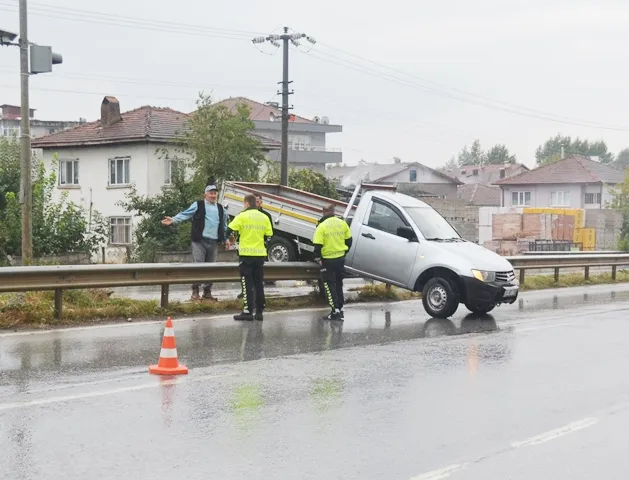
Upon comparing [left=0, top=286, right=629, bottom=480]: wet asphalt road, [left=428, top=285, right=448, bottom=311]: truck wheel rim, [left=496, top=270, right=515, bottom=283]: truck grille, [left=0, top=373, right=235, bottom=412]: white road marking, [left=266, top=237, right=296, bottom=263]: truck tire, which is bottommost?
[left=0, top=286, right=629, bottom=480]: wet asphalt road

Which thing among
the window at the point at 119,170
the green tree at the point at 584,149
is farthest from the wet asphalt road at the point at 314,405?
the green tree at the point at 584,149

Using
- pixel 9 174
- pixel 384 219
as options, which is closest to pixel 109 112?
pixel 9 174

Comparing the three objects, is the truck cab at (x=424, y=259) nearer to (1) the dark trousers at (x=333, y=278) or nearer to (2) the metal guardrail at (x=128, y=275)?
(2) the metal guardrail at (x=128, y=275)

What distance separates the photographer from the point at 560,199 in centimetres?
8306

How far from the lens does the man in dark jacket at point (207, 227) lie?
14422 millimetres

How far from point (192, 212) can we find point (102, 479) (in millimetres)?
9258

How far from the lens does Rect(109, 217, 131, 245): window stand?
42719 mm

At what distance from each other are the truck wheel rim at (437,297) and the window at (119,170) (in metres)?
30.1

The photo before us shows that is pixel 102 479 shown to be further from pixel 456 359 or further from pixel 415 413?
pixel 456 359

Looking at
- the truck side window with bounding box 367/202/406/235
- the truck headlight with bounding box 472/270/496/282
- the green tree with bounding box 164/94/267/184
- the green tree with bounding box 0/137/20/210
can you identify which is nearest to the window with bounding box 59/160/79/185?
the green tree with bounding box 0/137/20/210

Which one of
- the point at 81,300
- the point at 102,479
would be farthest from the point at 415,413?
the point at 81,300

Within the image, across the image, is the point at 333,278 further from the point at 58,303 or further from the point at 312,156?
the point at 312,156

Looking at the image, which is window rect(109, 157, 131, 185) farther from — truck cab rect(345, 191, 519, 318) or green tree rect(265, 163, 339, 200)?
truck cab rect(345, 191, 519, 318)

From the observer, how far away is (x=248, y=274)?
12844mm
